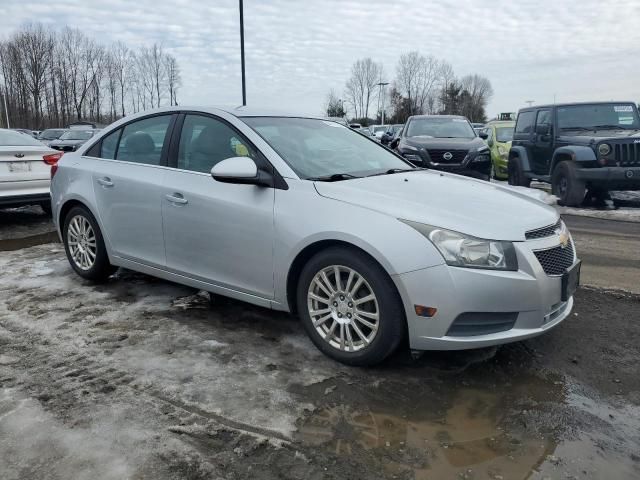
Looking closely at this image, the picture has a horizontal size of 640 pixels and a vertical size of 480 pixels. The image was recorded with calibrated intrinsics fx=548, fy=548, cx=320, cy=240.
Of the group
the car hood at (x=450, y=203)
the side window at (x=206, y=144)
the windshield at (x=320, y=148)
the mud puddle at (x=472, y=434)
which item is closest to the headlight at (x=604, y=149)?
the windshield at (x=320, y=148)

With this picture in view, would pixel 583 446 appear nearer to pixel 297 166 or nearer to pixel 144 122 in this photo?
pixel 297 166

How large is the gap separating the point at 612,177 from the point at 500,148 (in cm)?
579

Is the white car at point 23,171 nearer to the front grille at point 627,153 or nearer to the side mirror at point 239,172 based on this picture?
the side mirror at point 239,172

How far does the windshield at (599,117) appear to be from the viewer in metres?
10.2

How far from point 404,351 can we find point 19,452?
224cm

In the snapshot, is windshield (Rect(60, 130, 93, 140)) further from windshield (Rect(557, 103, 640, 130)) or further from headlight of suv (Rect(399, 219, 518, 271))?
headlight of suv (Rect(399, 219, 518, 271))

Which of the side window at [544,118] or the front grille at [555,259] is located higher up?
the side window at [544,118]

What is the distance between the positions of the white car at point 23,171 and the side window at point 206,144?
15.3 feet

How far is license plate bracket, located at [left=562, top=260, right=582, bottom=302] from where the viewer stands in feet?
10.7

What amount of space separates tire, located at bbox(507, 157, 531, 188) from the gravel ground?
302 inches

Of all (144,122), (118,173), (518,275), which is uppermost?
(144,122)

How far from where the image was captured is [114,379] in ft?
10.5

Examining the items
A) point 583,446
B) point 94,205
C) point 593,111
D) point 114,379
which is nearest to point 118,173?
point 94,205

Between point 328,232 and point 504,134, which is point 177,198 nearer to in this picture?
point 328,232
